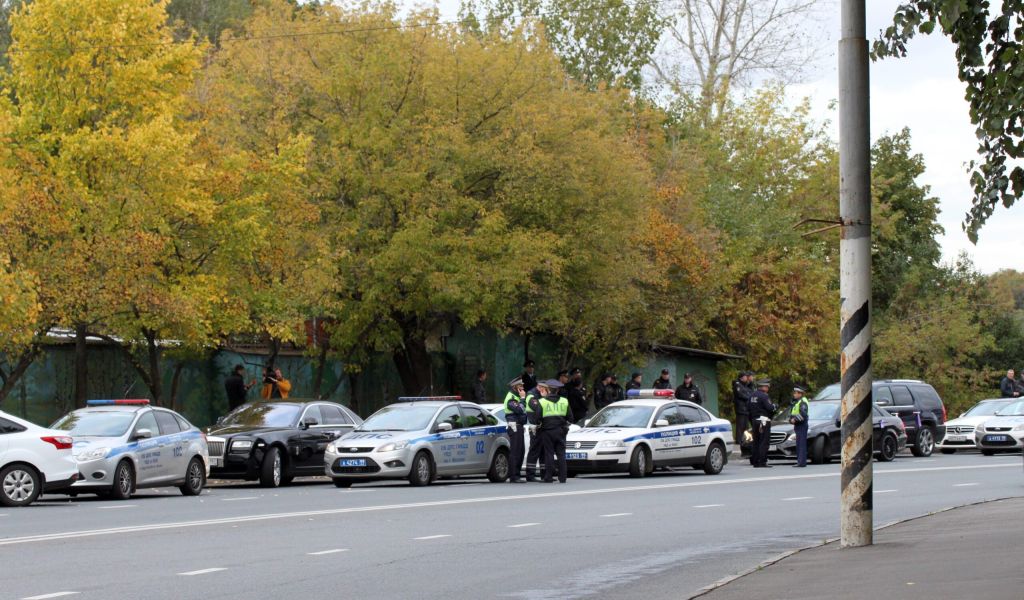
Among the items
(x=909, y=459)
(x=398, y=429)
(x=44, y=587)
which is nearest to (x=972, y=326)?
(x=909, y=459)

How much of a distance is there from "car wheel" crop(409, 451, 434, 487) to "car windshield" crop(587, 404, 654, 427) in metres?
4.15

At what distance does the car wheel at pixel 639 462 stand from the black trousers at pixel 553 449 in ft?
6.45

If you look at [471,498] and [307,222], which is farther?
[307,222]

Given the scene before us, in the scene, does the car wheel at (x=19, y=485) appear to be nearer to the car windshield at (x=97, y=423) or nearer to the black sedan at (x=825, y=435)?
the car windshield at (x=97, y=423)

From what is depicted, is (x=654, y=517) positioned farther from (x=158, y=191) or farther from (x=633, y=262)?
(x=633, y=262)

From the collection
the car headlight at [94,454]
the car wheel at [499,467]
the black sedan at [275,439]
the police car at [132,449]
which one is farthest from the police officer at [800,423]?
the car headlight at [94,454]

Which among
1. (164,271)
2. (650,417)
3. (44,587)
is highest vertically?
(164,271)

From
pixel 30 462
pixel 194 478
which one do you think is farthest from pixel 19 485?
pixel 194 478

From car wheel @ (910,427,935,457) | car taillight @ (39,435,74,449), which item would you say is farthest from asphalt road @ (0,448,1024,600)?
car wheel @ (910,427,935,457)

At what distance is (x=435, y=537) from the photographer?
601 inches

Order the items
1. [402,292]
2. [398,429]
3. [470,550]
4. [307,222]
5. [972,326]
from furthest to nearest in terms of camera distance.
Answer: [972,326]
[402,292]
[307,222]
[398,429]
[470,550]

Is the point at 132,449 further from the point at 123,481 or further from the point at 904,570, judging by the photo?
the point at 904,570

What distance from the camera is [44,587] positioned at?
11.2 meters

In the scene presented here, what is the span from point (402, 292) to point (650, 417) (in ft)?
29.0
